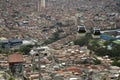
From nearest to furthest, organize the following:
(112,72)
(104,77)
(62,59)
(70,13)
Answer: (104,77), (112,72), (62,59), (70,13)

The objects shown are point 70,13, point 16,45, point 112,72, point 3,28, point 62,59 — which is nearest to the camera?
point 112,72

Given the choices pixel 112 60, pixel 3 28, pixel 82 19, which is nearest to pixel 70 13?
pixel 82 19

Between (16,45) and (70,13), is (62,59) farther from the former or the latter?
(70,13)

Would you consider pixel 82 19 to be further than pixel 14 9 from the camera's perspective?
No

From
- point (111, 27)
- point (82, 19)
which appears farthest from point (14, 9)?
point (111, 27)

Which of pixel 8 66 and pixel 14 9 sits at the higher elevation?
pixel 8 66

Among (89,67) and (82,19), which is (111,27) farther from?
(89,67)
